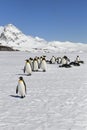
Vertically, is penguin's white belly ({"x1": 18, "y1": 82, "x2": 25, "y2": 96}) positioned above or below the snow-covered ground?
above

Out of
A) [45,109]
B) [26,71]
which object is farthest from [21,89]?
[26,71]

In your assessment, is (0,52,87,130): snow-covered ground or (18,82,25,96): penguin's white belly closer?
(0,52,87,130): snow-covered ground

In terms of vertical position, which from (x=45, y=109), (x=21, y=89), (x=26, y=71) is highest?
(x=26, y=71)

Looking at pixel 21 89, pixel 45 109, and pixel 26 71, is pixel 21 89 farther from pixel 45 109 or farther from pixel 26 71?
pixel 26 71

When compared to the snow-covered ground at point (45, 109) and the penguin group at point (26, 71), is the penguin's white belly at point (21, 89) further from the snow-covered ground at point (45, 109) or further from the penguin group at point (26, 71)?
the snow-covered ground at point (45, 109)

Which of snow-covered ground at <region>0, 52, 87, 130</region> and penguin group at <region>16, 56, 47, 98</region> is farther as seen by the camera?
penguin group at <region>16, 56, 47, 98</region>

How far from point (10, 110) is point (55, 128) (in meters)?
2.76

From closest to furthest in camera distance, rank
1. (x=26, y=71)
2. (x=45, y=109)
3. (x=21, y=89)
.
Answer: (x=45, y=109)
(x=21, y=89)
(x=26, y=71)

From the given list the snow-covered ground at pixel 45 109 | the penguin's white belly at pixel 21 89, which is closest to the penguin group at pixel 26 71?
the penguin's white belly at pixel 21 89

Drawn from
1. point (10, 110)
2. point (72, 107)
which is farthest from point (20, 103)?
point (72, 107)

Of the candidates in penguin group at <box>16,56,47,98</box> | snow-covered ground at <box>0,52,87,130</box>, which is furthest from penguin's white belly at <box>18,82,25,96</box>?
snow-covered ground at <box>0,52,87,130</box>

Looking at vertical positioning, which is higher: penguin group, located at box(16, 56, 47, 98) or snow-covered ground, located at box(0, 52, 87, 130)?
penguin group, located at box(16, 56, 47, 98)

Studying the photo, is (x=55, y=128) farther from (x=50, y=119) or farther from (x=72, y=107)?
(x=72, y=107)

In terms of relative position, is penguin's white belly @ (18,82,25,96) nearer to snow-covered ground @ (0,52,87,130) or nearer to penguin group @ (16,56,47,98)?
penguin group @ (16,56,47,98)
